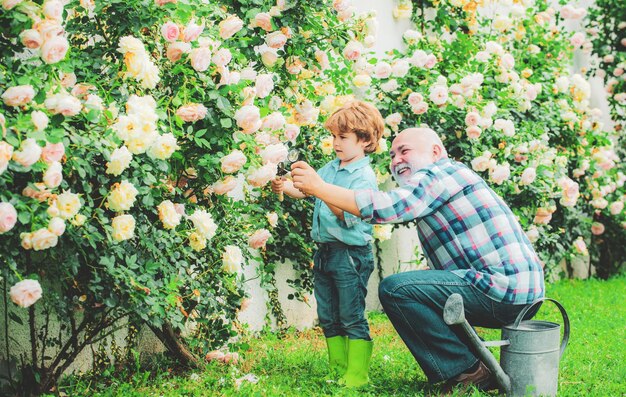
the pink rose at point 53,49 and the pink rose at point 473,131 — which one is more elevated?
the pink rose at point 53,49

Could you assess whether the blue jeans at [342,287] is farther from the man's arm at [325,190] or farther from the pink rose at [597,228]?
the pink rose at [597,228]

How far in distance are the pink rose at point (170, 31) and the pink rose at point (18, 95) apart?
26.6 inches

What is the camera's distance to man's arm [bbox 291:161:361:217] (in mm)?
2969

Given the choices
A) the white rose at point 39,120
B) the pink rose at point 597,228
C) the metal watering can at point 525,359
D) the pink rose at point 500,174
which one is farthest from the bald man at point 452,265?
the pink rose at point 597,228

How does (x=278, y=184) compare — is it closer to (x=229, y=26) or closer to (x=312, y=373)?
(x=229, y=26)

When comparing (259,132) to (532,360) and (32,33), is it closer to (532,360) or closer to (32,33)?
(32,33)

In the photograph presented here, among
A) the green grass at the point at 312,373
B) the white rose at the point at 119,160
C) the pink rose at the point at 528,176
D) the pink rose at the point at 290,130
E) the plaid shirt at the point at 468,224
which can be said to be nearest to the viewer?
the white rose at the point at 119,160

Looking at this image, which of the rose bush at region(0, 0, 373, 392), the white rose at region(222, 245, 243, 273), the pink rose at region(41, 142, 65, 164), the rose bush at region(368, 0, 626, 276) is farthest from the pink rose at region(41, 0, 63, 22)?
the rose bush at region(368, 0, 626, 276)

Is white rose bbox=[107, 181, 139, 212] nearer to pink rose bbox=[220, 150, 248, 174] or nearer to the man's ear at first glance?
pink rose bbox=[220, 150, 248, 174]

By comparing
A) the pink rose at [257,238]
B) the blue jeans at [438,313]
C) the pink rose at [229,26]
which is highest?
the pink rose at [229,26]

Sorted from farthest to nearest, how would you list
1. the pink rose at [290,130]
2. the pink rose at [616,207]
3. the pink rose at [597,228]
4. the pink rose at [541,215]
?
1. the pink rose at [597,228]
2. the pink rose at [616,207]
3. the pink rose at [541,215]
4. the pink rose at [290,130]

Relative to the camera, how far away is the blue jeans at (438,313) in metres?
Result: 3.04

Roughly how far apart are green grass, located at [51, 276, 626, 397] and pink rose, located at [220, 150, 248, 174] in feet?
2.92

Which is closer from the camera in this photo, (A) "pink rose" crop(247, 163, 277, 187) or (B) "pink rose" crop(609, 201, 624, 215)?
(A) "pink rose" crop(247, 163, 277, 187)
